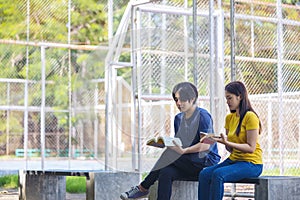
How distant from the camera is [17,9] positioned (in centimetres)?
1778

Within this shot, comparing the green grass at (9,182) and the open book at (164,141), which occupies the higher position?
the open book at (164,141)

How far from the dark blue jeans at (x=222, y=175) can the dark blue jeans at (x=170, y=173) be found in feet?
1.40

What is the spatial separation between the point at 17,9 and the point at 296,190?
1282 cm

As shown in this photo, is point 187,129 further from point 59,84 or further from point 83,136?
point 83,136

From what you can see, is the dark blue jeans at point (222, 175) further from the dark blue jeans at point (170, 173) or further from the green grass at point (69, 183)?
the green grass at point (69, 183)

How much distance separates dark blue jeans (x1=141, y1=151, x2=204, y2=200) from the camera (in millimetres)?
6379

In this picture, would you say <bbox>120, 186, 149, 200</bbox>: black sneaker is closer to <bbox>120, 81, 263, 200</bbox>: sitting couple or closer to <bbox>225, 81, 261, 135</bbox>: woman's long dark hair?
<bbox>120, 81, 263, 200</bbox>: sitting couple

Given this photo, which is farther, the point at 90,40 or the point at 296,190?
the point at 90,40

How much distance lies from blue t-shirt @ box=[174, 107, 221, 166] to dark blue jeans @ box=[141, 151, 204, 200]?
0.07 m

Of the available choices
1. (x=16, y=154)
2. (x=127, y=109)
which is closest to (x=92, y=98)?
(x=127, y=109)

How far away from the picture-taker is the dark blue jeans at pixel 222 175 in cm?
586

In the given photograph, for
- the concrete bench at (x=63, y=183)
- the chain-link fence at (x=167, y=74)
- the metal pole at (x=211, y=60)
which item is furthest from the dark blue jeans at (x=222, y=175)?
the metal pole at (x=211, y=60)

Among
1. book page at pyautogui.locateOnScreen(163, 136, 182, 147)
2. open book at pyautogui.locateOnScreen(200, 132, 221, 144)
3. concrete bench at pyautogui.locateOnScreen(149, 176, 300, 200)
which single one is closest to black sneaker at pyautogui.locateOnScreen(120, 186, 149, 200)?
book page at pyautogui.locateOnScreen(163, 136, 182, 147)

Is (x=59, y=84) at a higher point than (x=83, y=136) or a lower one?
→ higher
